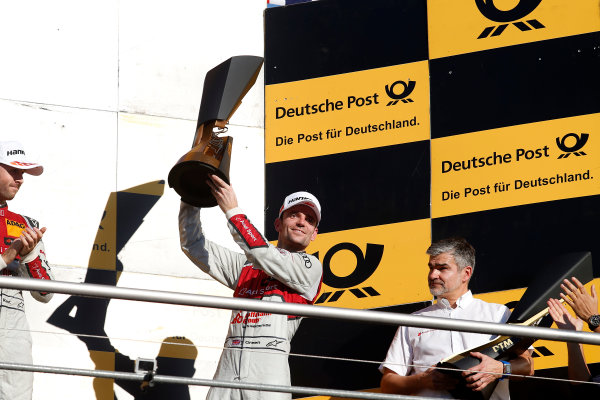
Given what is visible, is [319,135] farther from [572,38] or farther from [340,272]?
[572,38]

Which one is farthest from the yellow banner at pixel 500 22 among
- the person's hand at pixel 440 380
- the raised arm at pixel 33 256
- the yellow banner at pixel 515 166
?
the raised arm at pixel 33 256

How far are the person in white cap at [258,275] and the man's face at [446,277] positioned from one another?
16.0 inches

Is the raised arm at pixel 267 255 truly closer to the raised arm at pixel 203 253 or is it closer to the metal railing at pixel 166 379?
the raised arm at pixel 203 253

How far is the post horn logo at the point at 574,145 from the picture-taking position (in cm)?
406

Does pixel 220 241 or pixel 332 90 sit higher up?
pixel 332 90

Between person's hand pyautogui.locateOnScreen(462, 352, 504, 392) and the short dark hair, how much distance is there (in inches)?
19.8

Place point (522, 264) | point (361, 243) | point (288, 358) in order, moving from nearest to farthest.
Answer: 1. point (288, 358)
2. point (522, 264)
3. point (361, 243)

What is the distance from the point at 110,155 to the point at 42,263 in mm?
950

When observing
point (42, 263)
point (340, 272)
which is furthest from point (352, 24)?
point (42, 263)

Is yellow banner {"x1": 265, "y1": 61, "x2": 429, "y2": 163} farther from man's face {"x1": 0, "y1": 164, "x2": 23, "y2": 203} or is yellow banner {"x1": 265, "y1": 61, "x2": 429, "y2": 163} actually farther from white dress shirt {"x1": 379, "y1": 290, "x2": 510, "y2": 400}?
man's face {"x1": 0, "y1": 164, "x2": 23, "y2": 203}

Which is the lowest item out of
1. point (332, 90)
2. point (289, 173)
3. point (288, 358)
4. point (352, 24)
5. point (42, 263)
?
point (288, 358)

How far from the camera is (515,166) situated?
417cm

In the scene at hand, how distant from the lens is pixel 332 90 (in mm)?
4523

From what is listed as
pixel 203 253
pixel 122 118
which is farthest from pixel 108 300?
pixel 122 118
